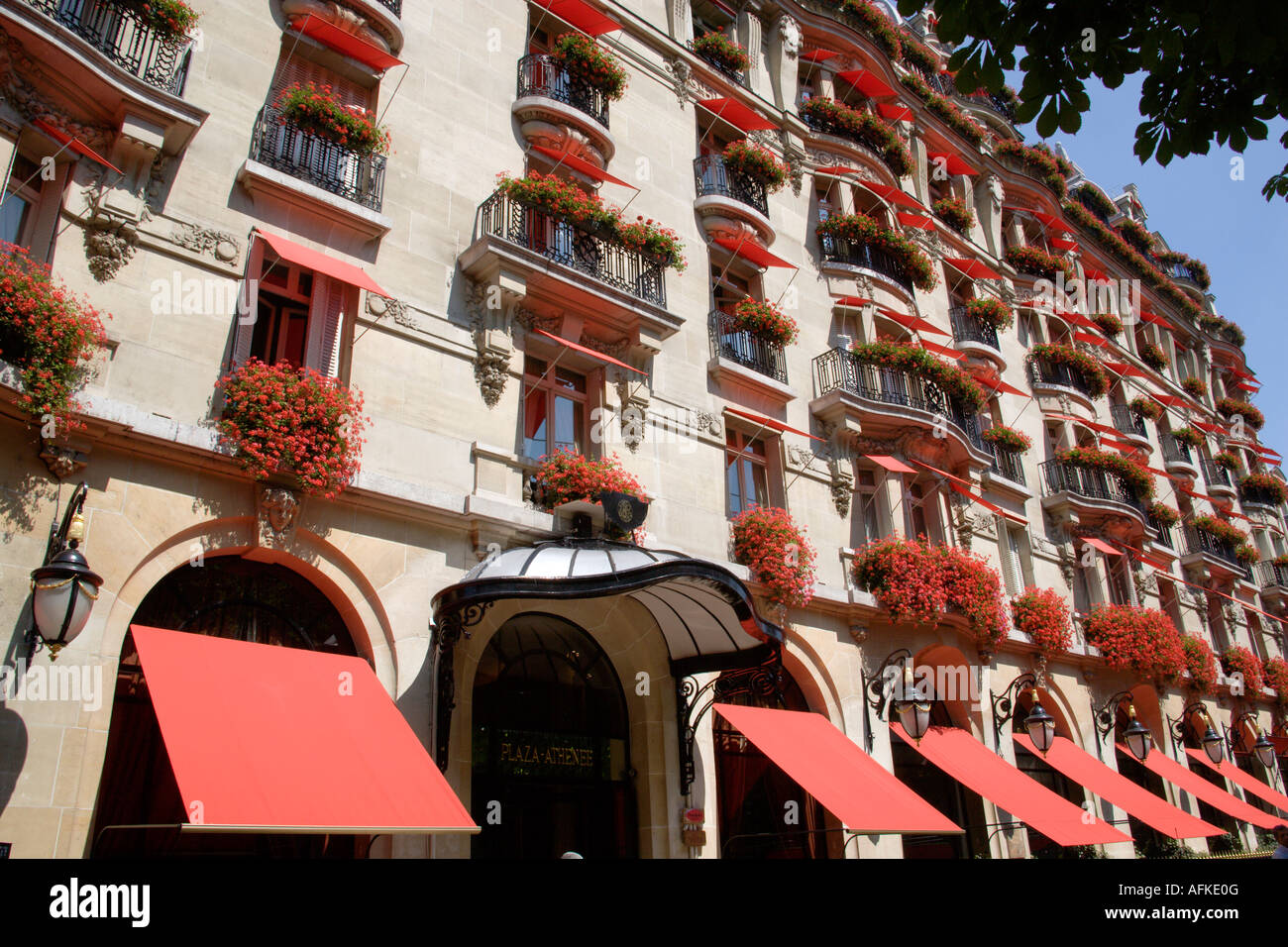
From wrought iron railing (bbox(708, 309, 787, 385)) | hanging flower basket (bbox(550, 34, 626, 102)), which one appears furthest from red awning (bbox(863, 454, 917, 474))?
hanging flower basket (bbox(550, 34, 626, 102))

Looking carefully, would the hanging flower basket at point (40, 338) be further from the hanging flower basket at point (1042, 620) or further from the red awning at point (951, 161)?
the red awning at point (951, 161)

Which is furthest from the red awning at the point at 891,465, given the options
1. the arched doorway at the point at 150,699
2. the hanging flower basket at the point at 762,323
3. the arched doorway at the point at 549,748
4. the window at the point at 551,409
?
the arched doorway at the point at 150,699

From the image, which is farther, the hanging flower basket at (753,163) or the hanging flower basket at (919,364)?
the hanging flower basket at (919,364)

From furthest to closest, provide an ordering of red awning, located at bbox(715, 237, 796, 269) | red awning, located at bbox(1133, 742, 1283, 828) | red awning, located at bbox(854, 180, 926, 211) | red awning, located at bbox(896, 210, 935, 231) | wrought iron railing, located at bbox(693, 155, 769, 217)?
red awning, located at bbox(896, 210, 935, 231)
red awning, located at bbox(854, 180, 926, 211)
red awning, located at bbox(1133, 742, 1283, 828)
wrought iron railing, located at bbox(693, 155, 769, 217)
red awning, located at bbox(715, 237, 796, 269)

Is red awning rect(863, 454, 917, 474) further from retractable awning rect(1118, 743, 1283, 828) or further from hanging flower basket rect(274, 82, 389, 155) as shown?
hanging flower basket rect(274, 82, 389, 155)

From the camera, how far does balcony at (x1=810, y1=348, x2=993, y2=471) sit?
53.5ft

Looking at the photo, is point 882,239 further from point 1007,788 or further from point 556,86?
point 1007,788

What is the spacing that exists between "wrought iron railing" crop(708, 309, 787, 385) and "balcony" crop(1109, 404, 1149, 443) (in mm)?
16220

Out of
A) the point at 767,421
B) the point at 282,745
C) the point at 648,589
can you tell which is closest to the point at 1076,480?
the point at 767,421

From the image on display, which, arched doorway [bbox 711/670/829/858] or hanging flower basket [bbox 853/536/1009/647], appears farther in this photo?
hanging flower basket [bbox 853/536/1009/647]

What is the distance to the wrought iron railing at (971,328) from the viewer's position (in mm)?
21688

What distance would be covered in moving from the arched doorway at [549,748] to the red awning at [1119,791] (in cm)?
808

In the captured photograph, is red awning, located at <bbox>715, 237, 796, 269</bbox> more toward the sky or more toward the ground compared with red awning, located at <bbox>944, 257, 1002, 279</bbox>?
more toward the ground
